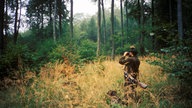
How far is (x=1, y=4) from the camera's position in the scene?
416 inches

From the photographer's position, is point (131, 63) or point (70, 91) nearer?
point (70, 91)

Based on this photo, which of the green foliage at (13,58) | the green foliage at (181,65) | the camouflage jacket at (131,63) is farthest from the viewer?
the green foliage at (13,58)

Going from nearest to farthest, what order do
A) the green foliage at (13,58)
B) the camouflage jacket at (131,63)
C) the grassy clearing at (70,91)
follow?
the grassy clearing at (70,91) → the camouflage jacket at (131,63) → the green foliage at (13,58)

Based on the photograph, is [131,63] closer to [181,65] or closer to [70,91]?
[181,65]

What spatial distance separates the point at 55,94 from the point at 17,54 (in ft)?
14.9

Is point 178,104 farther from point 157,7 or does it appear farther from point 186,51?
point 157,7

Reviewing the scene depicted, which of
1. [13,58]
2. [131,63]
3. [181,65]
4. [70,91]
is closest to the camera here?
[181,65]

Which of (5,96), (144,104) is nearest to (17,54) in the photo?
(5,96)

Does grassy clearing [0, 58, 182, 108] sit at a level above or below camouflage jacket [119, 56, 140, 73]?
below

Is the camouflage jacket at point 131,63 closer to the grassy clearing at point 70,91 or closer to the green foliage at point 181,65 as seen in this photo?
the grassy clearing at point 70,91

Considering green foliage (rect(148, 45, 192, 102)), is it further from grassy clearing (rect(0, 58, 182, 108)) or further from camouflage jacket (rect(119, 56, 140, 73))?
camouflage jacket (rect(119, 56, 140, 73))

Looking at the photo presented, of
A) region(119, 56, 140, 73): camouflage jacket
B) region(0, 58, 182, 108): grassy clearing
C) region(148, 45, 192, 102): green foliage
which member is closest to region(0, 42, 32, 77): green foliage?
region(0, 58, 182, 108): grassy clearing

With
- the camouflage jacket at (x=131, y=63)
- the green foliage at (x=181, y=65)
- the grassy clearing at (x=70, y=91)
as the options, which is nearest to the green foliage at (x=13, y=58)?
the grassy clearing at (x=70, y=91)

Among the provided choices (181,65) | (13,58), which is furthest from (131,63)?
(13,58)
